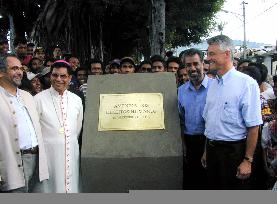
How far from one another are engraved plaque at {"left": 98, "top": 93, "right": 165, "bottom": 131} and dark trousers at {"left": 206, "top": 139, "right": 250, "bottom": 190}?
1.79ft

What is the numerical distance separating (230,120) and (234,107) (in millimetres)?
115

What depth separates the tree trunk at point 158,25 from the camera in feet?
31.3

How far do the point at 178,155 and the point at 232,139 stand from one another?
1.71ft

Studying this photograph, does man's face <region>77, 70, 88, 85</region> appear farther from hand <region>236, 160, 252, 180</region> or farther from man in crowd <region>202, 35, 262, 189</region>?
hand <region>236, 160, 252, 180</region>

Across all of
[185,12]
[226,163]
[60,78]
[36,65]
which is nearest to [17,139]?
[60,78]

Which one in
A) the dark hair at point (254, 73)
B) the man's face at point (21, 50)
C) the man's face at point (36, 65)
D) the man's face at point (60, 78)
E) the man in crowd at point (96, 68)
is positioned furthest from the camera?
the man's face at point (21, 50)

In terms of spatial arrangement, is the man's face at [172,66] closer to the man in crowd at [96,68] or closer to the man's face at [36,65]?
the man in crowd at [96,68]

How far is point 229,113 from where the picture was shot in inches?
124

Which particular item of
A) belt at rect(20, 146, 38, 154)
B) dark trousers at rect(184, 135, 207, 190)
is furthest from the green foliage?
belt at rect(20, 146, 38, 154)

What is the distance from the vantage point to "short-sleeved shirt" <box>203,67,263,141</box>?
10.1ft

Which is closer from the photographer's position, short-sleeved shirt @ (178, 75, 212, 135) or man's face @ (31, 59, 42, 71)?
short-sleeved shirt @ (178, 75, 212, 135)

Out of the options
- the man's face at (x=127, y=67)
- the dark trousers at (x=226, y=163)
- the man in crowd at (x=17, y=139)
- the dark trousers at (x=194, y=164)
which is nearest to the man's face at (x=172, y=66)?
the man's face at (x=127, y=67)

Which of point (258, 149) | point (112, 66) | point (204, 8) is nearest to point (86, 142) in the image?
point (258, 149)

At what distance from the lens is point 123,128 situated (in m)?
3.55
